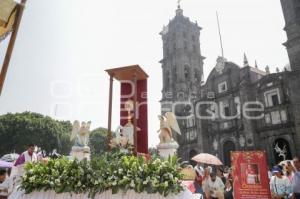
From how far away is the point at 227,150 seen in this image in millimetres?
31219

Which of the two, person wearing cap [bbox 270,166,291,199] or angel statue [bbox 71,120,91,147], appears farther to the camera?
angel statue [bbox 71,120,91,147]

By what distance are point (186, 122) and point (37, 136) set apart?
22.4 meters

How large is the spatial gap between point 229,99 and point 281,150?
29.7 ft

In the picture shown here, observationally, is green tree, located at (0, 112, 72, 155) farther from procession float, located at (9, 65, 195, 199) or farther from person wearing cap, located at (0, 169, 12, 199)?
procession float, located at (9, 65, 195, 199)

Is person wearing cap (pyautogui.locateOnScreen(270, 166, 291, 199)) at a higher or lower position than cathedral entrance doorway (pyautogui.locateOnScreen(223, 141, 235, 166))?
lower

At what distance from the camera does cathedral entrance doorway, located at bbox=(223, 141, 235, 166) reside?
30348mm

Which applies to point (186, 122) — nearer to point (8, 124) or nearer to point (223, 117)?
point (223, 117)

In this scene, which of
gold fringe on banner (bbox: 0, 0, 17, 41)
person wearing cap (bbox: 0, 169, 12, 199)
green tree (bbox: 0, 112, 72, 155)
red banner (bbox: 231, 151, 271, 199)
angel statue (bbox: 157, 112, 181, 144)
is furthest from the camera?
green tree (bbox: 0, 112, 72, 155)

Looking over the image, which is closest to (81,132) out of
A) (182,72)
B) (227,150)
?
(227,150)

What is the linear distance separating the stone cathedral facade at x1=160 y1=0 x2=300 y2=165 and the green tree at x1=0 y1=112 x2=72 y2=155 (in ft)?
58.0

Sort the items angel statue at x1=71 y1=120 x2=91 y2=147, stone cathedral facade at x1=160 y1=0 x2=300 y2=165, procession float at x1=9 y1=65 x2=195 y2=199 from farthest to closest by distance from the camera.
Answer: stone cathedral facade at x1=160 y1=0 x2=300 y2=165
angel statue at x1=71 y1=120 x2=91 y2=147
procession float at x1=9 y1=65 x2=195 y2=199

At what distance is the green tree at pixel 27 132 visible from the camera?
3703cm

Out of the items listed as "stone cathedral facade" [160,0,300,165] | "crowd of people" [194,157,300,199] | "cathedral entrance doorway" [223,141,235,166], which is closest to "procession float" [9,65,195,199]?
"crowd of people" [194,157,300,199]

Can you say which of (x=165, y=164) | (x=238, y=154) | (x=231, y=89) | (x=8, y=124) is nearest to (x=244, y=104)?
(x=231, y=89)
